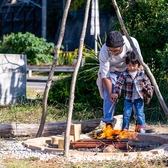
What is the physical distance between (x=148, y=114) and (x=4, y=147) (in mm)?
4237

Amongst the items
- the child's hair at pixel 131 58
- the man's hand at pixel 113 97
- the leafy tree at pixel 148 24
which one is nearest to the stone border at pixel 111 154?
the man's hand at pixel 113 97

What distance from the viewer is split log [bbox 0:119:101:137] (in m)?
8.91


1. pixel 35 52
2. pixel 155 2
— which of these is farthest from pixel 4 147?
pixel 35 52

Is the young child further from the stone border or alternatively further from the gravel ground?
the gravel ground

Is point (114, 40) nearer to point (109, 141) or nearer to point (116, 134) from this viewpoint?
point (116, 134)

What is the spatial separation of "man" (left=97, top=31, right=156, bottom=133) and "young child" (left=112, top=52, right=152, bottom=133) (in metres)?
0.09

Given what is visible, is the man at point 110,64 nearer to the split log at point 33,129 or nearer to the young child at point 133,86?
the young child at point 133,86

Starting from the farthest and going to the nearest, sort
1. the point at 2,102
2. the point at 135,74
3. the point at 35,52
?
the point at 35,52
the point at 2,102
the point at 135,74

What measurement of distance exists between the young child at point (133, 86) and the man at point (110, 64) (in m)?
0.09

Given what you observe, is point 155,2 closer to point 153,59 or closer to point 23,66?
point 153,59

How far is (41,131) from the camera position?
850 centimetres

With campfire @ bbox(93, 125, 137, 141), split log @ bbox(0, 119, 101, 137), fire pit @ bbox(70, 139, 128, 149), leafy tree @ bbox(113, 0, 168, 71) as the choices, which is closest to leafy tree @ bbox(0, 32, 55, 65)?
leafy tree @ bbox(113, 0, 168, 71)

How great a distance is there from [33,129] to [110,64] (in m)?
1.56

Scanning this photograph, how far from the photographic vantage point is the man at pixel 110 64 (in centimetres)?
842
